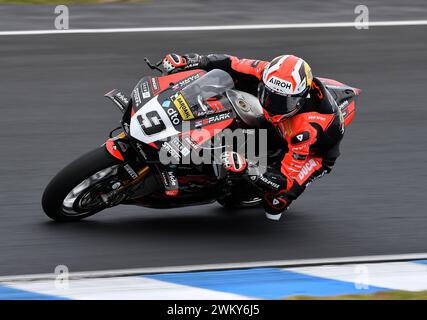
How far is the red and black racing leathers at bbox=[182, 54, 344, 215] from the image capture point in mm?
6812

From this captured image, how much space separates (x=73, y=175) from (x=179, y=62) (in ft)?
3.73

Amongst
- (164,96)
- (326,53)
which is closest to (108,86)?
(326,53)

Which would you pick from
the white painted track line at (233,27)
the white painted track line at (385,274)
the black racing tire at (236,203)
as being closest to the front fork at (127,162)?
the black racing tire at (236,203)

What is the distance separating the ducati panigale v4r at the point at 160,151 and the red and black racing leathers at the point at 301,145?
0.73 ft

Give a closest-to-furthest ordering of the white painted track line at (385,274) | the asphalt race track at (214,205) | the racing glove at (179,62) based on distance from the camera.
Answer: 1. the white painted track line at (385,274)
2. the asphalt race track at (214,205)
3. the racing glove at (179,62)

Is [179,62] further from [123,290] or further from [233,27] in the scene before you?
[233,27]

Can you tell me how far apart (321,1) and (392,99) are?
3.05m

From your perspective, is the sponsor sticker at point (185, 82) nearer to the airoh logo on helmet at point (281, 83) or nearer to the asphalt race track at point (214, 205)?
the airoh logo on helmet at point (281, 83)

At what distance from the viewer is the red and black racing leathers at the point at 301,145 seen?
22.4ft

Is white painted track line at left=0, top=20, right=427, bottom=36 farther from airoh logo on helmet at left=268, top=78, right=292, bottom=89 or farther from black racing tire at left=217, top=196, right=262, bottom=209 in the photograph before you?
airoh logo on helmet at left=268, top=78, right=292, bottom=89

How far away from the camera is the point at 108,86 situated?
1005 centimetres
